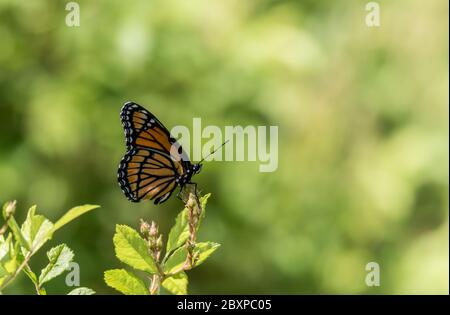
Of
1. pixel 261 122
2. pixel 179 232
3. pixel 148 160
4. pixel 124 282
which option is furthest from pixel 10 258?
pixel 261 122

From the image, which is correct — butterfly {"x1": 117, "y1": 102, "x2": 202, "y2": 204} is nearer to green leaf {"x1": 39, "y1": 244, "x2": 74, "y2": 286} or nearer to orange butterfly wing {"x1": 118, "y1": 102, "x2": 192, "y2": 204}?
orange butterfly wing {"x1": 118, "y1": 102, "x2": 192, "y2": 204}

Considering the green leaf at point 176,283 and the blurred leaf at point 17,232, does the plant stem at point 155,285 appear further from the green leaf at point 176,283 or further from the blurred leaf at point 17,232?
the blurred leaf at point 17,232

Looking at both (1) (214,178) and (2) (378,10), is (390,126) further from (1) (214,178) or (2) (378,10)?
(1) (214,178)

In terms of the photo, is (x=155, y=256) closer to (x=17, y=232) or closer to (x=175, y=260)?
(x=175, y=260)

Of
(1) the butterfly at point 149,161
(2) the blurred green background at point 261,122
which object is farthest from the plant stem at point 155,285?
(2) the blurred green background at point 261,122

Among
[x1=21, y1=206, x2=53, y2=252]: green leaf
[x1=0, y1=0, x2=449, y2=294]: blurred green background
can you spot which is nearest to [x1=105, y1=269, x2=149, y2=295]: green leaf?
[x1=21, y1=206, x2=53, y2=252]: green leaf

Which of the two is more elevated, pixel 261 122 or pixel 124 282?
pixel 261 122

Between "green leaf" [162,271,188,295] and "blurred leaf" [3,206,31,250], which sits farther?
"green leaf" [162,271,188,295]
